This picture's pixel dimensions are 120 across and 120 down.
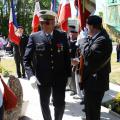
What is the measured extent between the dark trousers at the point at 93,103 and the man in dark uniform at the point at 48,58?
40cm

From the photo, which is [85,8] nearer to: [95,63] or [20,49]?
[95,63]

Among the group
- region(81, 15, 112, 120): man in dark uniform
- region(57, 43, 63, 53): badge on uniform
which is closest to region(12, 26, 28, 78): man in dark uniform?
region(57, 43, 63, 53): badge on uniform

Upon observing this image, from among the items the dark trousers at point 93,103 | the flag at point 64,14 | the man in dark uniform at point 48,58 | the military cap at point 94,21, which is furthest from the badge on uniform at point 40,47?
the flag at point 64,14

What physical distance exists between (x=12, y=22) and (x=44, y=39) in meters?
8.27

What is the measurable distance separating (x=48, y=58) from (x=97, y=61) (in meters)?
0.70

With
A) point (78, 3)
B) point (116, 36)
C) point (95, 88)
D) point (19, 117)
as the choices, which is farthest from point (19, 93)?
point (116, 36)

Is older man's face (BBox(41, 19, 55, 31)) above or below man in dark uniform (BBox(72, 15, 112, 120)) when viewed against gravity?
above

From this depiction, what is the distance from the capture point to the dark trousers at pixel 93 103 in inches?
210

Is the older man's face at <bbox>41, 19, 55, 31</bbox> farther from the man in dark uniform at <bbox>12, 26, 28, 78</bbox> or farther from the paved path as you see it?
the man in dark uniform at <bbox>12, 26, 28, 78</bbox>

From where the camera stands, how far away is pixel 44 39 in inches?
211

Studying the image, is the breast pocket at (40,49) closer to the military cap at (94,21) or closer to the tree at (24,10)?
the military cap at (94,21)

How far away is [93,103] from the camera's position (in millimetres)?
5367

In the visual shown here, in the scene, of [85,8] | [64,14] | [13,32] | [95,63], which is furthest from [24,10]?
[95,63]

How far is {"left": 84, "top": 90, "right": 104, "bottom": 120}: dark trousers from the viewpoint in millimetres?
5332
